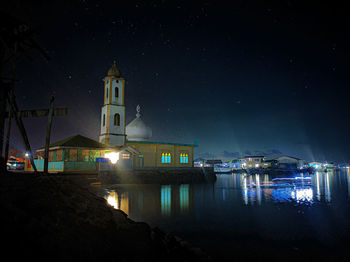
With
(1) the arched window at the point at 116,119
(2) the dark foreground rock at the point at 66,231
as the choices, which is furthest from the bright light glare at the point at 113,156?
(2) the dark foreground rock at the point at 66,231

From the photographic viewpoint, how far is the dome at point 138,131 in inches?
1799

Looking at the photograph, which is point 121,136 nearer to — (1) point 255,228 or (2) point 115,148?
(2) point 115,148

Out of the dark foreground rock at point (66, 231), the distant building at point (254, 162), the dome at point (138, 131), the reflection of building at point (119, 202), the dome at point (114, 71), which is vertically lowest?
the reflection of building at point (119, 202)

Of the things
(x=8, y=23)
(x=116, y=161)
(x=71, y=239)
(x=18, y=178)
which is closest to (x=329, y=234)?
(x=71, y=239)

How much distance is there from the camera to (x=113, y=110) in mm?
39250

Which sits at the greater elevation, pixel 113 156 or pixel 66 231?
pixel 113 156

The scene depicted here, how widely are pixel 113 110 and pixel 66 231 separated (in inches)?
1333

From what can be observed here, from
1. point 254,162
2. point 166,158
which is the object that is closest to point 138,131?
point 166,158

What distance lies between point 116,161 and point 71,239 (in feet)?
89.6

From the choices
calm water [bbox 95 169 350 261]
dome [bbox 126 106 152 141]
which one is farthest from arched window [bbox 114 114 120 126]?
calm water [bbox 95 169 350 261]

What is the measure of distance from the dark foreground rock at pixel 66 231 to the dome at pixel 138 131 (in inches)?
1403

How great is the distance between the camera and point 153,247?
815 centimetres

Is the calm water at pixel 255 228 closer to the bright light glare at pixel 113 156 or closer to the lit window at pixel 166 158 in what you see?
the bright light glare at pixel 113 156

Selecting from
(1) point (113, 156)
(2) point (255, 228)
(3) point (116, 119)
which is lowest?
(2) point (255, 228)
